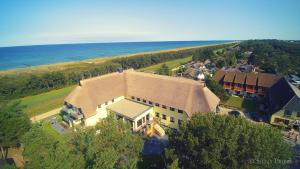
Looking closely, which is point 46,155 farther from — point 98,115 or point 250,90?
point 250,90

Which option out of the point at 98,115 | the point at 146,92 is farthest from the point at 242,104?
the point at 98,115

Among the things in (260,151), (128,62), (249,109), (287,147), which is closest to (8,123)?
(260,151)

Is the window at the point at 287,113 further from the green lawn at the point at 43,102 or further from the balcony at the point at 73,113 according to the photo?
the green lawn at the point at 43,102

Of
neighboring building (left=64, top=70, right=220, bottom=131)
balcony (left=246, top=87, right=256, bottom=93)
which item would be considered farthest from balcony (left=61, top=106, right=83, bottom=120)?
balcony (left=246, top=87, right=256, bottom=93)

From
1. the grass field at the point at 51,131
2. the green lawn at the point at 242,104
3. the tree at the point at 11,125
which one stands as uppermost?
the tree at the point at 11,125

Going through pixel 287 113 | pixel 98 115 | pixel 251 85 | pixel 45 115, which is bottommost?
pixel 45 115

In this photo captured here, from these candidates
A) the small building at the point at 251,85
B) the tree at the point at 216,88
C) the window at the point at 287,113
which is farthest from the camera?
the small building at the point at 251,85

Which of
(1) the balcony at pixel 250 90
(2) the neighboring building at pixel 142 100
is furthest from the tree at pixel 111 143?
(1) the balcony at pixel 250 90

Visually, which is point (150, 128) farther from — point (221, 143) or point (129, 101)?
point (221, 143)
